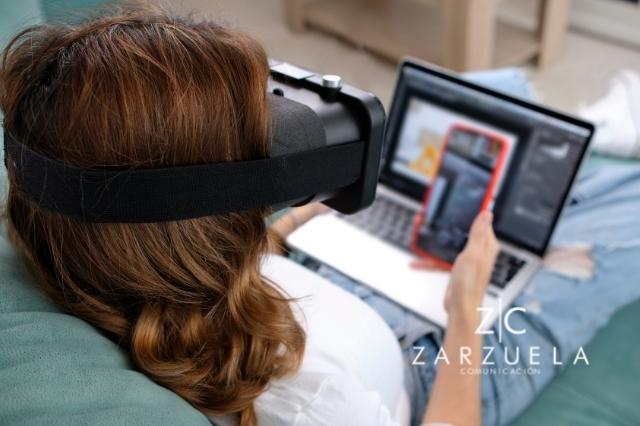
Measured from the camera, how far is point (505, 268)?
3.97ft

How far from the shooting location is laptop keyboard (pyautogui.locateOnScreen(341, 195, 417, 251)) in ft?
4.20

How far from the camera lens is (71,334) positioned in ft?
2.07

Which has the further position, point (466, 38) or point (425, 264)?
point (466, 38)

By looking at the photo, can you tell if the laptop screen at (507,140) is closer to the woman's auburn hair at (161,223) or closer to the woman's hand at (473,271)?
the woman's hand at (473,271)

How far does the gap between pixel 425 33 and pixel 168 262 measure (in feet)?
6.86

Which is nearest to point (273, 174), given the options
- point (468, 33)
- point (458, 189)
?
point (458, 189)

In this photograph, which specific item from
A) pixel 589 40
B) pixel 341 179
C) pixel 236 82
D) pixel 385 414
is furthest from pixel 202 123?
pixel 589 40

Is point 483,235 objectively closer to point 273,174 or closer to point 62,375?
point 273,174

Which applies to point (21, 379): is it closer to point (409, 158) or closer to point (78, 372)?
point (78, 372)

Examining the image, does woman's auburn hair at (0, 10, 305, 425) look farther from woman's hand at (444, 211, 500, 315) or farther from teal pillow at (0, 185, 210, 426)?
woman's hand at (444, 211, 500, 315)

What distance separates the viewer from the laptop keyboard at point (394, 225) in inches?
47.8

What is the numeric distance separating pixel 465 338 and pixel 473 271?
4.3 inches

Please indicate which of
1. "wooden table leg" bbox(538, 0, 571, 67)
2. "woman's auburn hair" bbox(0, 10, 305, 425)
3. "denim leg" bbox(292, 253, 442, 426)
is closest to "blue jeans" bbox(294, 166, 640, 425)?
"denim leg" bbox(292, 253, 442, 426)

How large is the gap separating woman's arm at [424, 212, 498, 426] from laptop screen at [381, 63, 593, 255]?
0.16 m
